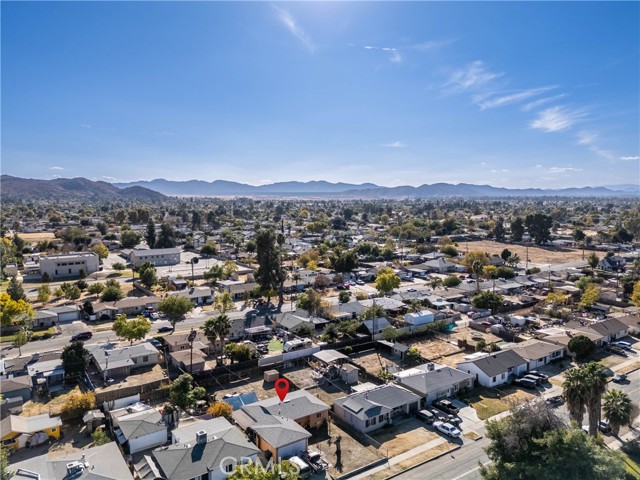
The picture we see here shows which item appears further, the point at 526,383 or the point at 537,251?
the point at 537,251

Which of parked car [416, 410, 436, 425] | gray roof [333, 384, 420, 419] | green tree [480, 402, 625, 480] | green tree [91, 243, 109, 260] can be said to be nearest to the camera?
green tree [480, 402, 625, 480]

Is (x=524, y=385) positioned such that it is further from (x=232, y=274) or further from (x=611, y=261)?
(x=611, y=261)

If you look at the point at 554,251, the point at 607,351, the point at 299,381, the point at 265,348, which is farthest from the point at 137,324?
the point at 554,251

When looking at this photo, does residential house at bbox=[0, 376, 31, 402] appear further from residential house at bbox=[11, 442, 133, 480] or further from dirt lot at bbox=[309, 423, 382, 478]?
dirt lot at bbox=[309, 423, 382, 478]

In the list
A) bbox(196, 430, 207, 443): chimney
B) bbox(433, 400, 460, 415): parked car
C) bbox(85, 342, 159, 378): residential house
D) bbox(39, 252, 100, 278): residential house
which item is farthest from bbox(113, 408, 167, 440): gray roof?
bbox(39, 252, 100, 278): residential house

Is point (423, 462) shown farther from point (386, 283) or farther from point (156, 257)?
point (156, 257)

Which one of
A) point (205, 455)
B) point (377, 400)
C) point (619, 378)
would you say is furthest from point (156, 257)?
point (619, 378)
